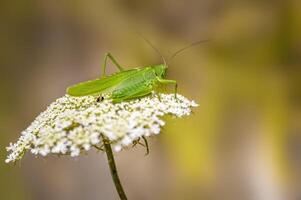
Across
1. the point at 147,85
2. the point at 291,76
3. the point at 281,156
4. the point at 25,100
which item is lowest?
the point at 147,85

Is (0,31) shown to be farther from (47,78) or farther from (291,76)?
(291,76)

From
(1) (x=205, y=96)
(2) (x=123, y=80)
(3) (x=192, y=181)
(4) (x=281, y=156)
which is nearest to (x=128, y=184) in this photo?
(3) (x=192, y=181)

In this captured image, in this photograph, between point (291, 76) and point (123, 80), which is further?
point (291, 76)

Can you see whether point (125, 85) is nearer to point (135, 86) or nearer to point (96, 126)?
point (135, 86)

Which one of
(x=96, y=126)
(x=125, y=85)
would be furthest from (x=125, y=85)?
(x=96, y=126)

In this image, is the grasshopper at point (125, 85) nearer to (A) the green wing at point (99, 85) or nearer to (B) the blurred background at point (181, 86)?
(A) the green wing at point (99, 85)

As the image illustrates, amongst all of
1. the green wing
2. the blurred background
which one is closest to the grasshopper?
the green wing
